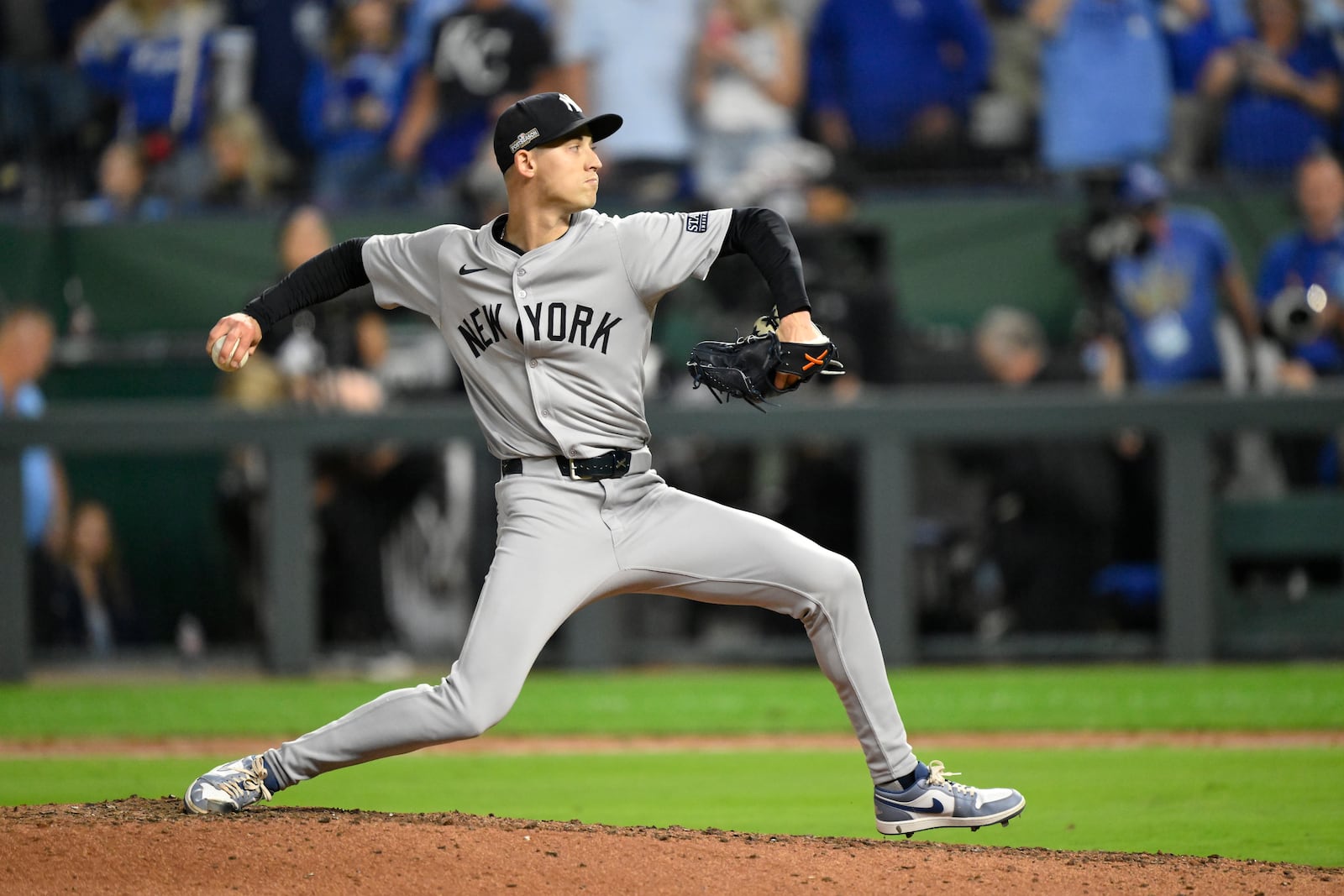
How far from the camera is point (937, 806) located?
415cm

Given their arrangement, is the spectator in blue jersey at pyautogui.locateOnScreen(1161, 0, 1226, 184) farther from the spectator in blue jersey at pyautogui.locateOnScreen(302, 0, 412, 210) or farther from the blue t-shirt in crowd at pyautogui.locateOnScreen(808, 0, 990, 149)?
the spectator in blue jersey at pyautogui.locateOnScreen(302, 0, 412, 210)

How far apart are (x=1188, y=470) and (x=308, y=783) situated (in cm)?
497

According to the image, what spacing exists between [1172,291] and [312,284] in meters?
6.19

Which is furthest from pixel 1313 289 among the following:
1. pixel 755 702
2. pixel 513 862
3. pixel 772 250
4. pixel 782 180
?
pixel 513 862

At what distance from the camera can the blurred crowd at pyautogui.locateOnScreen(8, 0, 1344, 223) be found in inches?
405

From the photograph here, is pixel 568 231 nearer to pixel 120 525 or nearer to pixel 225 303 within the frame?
pixel 120 525

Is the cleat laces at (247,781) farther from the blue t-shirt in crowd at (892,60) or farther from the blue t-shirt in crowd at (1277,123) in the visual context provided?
the blue t-shirt in crowd at (1277,123)

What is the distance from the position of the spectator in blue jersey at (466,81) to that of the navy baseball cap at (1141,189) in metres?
3.48

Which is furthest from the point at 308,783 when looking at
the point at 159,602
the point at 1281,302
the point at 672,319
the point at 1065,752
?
the point at 1281,302

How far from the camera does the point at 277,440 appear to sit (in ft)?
30.4

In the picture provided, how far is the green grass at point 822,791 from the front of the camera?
4.84m

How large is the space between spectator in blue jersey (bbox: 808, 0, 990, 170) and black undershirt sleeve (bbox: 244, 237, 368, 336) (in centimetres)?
648

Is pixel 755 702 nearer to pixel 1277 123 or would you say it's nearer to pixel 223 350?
pixel 223 350

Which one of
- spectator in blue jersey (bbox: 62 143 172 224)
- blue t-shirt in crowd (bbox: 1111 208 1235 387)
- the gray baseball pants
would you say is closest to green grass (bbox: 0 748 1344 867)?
the gray baseball pants
